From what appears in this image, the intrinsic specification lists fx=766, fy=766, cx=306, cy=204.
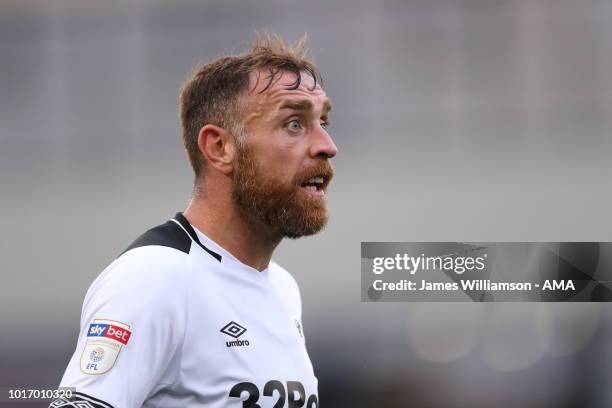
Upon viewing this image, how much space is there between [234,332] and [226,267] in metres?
0.26

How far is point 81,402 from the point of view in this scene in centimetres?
203

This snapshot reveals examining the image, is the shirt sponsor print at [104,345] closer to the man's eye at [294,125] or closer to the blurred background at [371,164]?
the man's eye at [294,125]

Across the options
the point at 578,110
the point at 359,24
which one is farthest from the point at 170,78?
the point at 578,110

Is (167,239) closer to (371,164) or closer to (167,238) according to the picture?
(167,238)

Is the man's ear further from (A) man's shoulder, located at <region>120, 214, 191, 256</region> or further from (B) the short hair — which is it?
(A) man's shoulder, located at <region>120, 214, 191, 256</region>

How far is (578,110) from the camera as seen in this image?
898 centimetres

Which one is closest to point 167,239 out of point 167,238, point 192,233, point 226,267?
point 167,238

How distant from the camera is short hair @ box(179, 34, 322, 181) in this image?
266cm

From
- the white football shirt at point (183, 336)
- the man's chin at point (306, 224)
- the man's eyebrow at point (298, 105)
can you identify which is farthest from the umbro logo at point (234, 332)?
the man's eyebrow at point (298, 105)

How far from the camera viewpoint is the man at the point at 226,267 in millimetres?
2137

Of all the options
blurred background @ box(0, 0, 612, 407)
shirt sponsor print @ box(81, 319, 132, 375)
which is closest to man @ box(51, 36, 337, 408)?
shirt sponsor print @ box(81, 319, 132, 375)

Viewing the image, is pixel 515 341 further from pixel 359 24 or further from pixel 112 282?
pixel 112 282

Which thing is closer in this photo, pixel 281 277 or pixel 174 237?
pixel 174 237

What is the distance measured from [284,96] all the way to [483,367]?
21.3 feet
